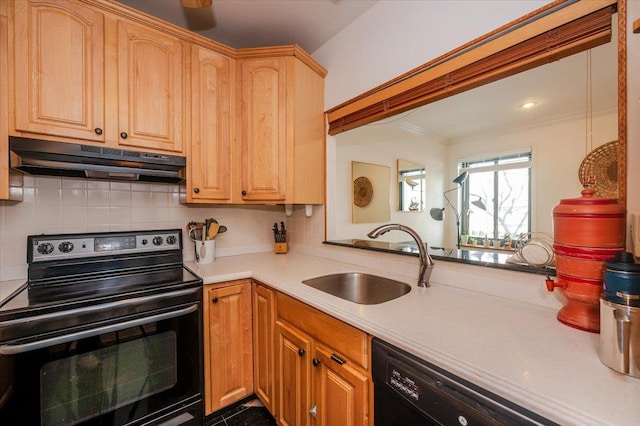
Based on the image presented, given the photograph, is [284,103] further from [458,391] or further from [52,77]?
[458,391]

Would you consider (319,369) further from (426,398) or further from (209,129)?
(209,129)

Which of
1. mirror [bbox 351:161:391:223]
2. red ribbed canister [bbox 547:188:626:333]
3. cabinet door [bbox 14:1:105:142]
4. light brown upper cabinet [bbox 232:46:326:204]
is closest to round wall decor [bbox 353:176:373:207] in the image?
mirror [bbox 351:161:391:223]

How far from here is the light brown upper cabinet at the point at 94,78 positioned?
1207 millimetres

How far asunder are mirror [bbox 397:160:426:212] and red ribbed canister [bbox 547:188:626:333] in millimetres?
2153

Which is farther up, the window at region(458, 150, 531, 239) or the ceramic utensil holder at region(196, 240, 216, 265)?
the window at region(458, 150, 531, 239)

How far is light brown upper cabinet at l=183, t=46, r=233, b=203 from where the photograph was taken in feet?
5.39

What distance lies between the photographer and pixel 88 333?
1.07 metres

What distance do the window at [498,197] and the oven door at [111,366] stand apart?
2476 mm

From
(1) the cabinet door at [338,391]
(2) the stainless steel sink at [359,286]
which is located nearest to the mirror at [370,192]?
(2) the stainless steel sink at [359,286]

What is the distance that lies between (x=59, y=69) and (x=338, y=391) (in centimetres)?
195

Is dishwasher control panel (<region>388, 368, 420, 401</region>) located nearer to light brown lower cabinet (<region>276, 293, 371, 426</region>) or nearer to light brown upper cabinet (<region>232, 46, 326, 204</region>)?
light brown lower cabinet (<region>276, 293, 371, 426</region>)

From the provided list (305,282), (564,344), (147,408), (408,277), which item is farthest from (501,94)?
(147,408)

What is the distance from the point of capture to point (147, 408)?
1.21 metres

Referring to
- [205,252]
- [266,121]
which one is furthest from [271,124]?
[205,252]
